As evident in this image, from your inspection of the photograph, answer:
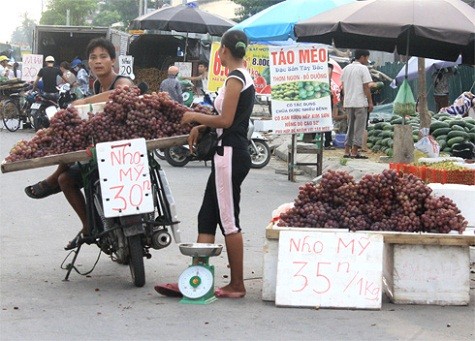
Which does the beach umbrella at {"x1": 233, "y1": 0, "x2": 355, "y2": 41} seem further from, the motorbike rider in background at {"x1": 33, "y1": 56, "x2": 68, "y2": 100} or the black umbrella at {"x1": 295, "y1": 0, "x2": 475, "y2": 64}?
the motorbike rider in background at {"x1": 33, "y1": 56, "x2": 68, "y2": 100}

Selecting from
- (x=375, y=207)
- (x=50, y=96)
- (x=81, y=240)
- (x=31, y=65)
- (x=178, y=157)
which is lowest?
(x=178, y=157)

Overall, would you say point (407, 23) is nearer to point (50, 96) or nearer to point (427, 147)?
point (427, 147)

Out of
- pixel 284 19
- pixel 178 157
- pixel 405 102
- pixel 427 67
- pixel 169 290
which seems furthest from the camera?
pixel 427 67

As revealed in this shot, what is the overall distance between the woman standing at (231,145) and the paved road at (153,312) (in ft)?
1.22

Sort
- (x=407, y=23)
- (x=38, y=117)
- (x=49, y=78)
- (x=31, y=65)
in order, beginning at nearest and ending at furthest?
(x=407, y=23) → (x=38, y=117) → (x=49, y=78) → (x=31, y=65)

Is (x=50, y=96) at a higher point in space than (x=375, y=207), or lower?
lower

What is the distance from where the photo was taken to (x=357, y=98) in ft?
63.0

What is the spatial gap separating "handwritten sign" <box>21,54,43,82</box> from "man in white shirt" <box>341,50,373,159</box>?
16.1 meters

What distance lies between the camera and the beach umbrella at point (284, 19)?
20.7 metres

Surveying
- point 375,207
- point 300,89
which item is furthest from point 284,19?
point 375,207

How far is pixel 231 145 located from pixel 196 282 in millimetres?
1013

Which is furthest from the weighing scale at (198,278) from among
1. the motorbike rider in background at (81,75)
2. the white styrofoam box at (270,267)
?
the motorbike rider in background at (81,75)

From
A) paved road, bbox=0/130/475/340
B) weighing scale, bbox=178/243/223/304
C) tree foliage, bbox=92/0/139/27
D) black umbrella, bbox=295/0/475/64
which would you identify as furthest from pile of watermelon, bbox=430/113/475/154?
tree foliage, bbox=92/0/139/27

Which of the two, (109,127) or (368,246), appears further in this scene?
(109,127)
